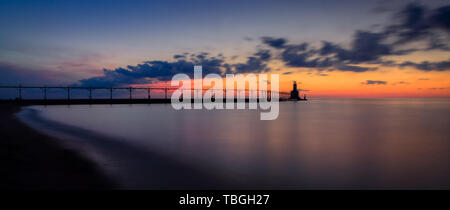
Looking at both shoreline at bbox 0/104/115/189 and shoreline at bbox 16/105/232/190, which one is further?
shoreline at bbox 16/105/232/190

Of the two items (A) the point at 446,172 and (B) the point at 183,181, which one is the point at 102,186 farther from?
(A) the point at 446,172

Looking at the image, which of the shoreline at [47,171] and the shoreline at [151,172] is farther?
the shoreline at [151,172]

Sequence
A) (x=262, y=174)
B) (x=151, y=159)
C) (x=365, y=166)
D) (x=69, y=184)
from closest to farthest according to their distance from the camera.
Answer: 1. (x=69, y=184)
2. (x=262, y=174)
3. (x=365, y=166)
4. (x=151, y=159)

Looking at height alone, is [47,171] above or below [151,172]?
above

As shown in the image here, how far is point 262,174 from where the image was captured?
7934 millimetres

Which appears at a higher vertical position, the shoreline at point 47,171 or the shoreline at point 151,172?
A: the shoreline at point 47,171

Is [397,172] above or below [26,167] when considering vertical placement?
below

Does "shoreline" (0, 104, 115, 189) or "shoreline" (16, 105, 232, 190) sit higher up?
"shoreline" (0, 104, 115, 189)

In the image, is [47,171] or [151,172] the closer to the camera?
[47,171]
